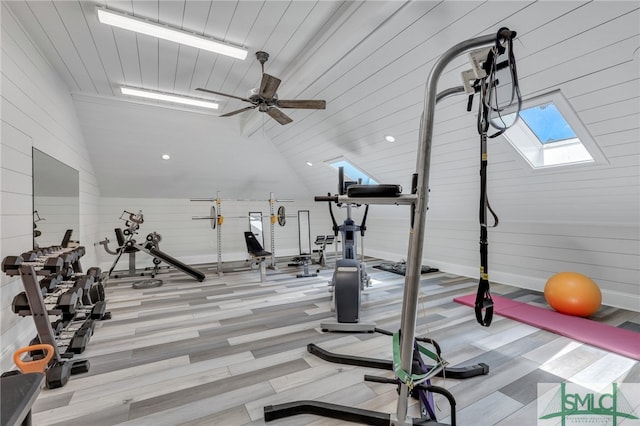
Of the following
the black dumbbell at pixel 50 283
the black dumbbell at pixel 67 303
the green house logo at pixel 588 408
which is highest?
the black dumbbell at pixel 50 283

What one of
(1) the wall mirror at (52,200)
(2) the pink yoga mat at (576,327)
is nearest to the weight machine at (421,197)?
(2) the pink yoga mat at (576,327)

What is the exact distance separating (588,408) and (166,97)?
5.55 m

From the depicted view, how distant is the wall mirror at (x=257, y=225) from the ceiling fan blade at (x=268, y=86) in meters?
4.36

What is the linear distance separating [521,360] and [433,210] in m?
3.42

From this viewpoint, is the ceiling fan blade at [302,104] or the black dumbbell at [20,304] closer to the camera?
the black dumbbell at [20,304]

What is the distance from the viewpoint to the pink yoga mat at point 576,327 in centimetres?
247

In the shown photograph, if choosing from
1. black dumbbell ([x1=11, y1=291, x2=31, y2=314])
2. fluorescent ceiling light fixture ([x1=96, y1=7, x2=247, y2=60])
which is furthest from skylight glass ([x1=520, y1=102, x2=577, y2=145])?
black dumbbell ([x1=11, y1=291, x2=31, y2=314])

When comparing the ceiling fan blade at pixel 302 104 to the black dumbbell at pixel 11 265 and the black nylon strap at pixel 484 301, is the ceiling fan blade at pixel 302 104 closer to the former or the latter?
the black nylon strap at pixel 484 301

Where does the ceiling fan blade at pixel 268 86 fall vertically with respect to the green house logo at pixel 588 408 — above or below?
above

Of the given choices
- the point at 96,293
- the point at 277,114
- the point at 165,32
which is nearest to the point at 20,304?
the point at 96,293

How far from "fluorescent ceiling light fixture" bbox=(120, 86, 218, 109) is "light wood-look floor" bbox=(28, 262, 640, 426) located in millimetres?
2971

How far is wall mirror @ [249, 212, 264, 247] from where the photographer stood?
7125 mm

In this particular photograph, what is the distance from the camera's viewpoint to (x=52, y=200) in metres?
3.10

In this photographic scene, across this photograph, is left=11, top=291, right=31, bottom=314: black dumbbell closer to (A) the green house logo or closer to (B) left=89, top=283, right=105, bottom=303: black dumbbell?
(B) left=89, top=283, right=105, bottom=303: black dumbbell
